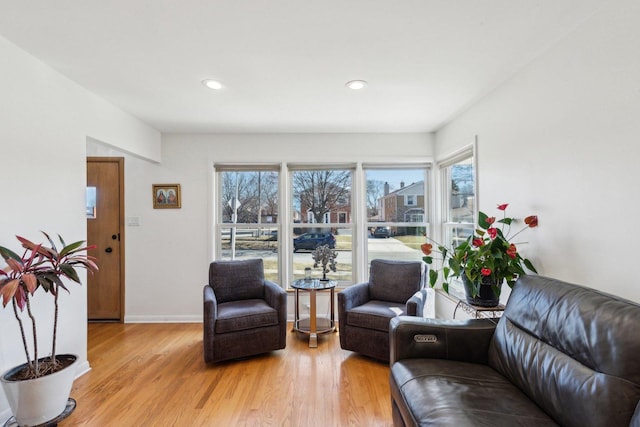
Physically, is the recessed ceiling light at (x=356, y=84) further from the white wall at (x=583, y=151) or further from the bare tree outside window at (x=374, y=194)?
the bare tree outside window at (x=374, y=194)

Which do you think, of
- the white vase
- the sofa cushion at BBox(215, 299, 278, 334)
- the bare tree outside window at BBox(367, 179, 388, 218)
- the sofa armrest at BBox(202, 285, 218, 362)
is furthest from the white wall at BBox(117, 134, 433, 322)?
the white vase

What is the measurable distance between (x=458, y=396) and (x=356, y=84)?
6.96ft

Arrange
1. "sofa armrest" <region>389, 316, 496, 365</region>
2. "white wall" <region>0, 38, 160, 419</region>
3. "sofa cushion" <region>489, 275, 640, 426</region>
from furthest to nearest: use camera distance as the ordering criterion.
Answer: "white wall" <region>0, 38, 160, 419</region>
"sofa armrest" <region>389, 316, 496, 365</region>
"sofa cushion" <region>489, 275, 640, 426</region>

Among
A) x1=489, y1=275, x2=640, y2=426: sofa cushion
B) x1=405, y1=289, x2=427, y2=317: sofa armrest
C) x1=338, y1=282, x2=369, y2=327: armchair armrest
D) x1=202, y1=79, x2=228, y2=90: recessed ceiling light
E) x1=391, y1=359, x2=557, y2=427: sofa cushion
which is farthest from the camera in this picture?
x1=338, y1=282, x2=369, y2=327: armchair armrest

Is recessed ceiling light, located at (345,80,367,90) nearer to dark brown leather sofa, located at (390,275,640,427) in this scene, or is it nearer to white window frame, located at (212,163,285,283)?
white window frame, located at (212,163,285,283)

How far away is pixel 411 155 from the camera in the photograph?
378cm

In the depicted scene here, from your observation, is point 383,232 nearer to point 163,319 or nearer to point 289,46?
point 289,46

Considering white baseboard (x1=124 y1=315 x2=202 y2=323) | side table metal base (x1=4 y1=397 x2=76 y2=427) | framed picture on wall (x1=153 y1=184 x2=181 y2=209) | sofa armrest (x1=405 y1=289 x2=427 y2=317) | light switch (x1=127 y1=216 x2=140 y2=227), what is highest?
framed picture on wall (x1=153 y1=184 x2=181 y2=209)

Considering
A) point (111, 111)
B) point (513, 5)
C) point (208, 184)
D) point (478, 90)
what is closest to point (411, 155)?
point (478, 90)

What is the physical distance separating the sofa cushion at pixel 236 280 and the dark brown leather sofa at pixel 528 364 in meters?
1.78

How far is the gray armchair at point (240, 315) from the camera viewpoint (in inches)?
103

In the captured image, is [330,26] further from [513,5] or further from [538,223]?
[538,223]

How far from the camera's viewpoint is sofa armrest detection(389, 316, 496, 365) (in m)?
1.75

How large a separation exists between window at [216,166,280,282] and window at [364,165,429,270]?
120 cm
